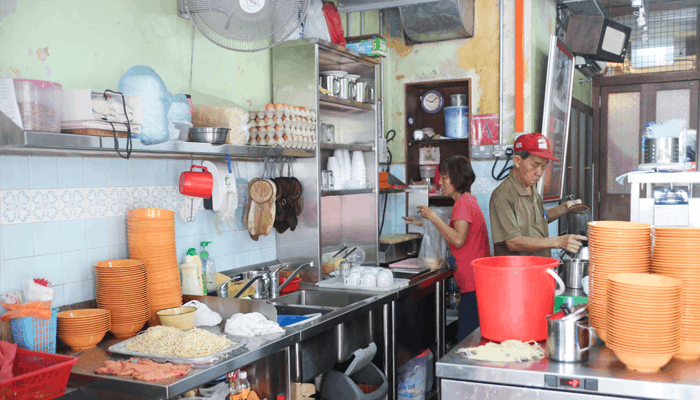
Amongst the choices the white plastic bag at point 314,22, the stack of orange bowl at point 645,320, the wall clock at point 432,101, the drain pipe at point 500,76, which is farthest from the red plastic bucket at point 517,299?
the wall clock at point 432,101

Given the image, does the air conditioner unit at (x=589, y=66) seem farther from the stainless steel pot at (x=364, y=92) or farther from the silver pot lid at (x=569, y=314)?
the silver pot lid at (x=569, y=314)

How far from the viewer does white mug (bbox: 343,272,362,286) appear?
11.7 ft

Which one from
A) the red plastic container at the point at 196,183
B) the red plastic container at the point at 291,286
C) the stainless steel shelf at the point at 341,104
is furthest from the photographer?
the stainless steel shelf at the point at 341,104

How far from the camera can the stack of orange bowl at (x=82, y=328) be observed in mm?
2273

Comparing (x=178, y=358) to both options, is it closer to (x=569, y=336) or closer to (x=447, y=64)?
(x=569, y=336)

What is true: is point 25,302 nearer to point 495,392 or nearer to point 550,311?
point 495,392

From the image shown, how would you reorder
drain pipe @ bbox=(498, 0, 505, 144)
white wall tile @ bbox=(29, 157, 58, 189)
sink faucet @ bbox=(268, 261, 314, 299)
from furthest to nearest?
drain pipe @ bbox=(498, 0, 505, 144) < sink faucet @ bbox=(268, 261, 314, 299) < white wall tile @ bbox=(29, 157, 58, 189)

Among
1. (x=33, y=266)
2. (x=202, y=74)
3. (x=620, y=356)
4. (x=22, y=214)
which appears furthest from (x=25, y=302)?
(x=620, y=356)

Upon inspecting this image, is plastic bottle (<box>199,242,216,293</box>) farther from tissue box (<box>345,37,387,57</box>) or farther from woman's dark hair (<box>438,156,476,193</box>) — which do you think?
tissue box (<box>345,37,387,57</box>)

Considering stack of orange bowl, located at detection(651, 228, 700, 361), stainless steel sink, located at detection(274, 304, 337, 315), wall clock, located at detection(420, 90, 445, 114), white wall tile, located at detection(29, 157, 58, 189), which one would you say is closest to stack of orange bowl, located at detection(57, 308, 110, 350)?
white wall tile, located at detection(29, 157, 58, 189)

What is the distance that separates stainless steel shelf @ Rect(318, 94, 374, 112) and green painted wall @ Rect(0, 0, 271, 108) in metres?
0.49

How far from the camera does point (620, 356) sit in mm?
1863

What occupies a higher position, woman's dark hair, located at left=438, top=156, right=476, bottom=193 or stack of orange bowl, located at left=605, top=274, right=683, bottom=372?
woman's dark hair, located at left=438, top=156, right=476, bottom=193

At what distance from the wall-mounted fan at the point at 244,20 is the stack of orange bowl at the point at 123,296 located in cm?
112
